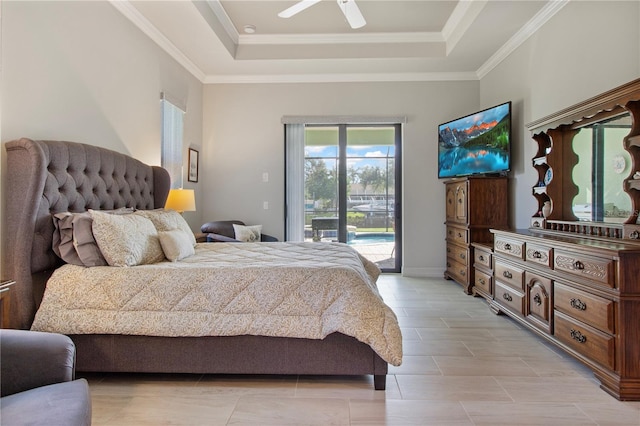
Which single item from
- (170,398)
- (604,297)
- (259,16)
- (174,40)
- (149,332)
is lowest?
(170,398)

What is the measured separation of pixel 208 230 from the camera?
13.5 ft

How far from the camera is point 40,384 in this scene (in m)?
1.19

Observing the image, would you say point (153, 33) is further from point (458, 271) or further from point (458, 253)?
point (458, 271)

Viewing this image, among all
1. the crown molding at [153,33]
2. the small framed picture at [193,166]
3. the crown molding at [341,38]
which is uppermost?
the crown molding at [341,38]

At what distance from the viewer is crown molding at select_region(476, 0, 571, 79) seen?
308 cm

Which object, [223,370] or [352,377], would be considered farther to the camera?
[352,377]

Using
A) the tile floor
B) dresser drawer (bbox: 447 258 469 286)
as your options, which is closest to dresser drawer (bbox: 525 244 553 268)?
the tile floor

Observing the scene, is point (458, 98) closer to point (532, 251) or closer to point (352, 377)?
point (532, 251)

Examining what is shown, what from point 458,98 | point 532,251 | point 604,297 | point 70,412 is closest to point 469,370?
point 604,297

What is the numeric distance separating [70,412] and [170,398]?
908 millimetres

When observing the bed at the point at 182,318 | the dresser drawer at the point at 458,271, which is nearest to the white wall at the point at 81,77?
the bed at the point at 182,318

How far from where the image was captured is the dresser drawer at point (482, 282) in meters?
3.43

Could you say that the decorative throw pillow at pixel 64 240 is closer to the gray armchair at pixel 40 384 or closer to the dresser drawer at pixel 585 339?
the gray armchair at pixel 40 384

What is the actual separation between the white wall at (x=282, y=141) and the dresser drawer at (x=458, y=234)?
259 mm
